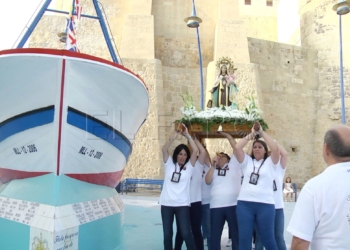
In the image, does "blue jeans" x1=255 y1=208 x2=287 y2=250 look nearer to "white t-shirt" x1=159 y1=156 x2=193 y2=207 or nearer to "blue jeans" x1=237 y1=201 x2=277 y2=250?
"blue jeans" x1=237 y1=201 x2=277 y2=250

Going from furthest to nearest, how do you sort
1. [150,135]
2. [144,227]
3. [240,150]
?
[150,135] < [144,227] < [240,150]

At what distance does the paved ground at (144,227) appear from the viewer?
4625mm

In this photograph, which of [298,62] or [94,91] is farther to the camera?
[298,62]

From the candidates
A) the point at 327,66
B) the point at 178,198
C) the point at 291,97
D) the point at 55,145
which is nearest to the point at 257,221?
the point at 178,198

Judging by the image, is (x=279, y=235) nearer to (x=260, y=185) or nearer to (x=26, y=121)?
(x=260, y=185)

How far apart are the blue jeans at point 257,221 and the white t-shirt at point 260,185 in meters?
0.05

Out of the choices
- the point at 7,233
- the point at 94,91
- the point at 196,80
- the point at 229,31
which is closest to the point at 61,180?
the point at 7,233

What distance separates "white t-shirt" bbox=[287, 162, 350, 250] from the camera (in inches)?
61.1

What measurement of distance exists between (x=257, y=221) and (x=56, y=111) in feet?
7.30

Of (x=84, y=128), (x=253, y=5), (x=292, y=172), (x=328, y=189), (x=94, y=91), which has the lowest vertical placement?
(x=292, y=172)

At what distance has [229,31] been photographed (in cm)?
1388

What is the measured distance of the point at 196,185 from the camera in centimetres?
397

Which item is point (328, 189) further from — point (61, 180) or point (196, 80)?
point (196, 80)

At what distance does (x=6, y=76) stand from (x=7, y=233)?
157 cm
